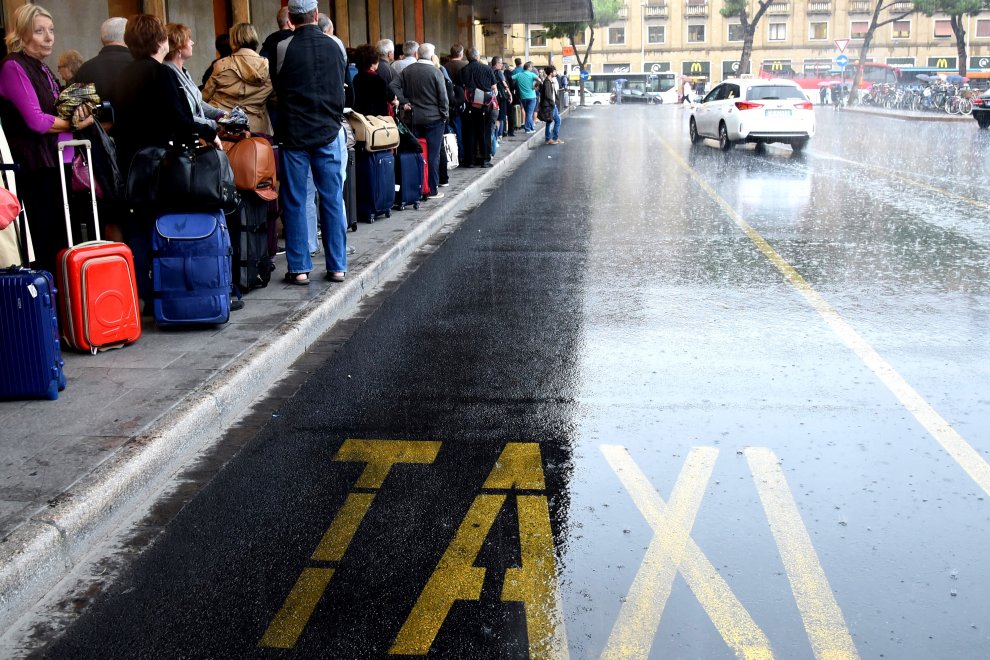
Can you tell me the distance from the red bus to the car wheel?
1641 inches

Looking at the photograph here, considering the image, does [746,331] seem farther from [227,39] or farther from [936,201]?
[936,201]

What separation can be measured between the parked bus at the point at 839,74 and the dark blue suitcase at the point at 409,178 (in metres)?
49.4

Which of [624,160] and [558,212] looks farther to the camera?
[624,160]

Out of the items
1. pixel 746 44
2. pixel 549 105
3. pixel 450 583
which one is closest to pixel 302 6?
pixel 450 583

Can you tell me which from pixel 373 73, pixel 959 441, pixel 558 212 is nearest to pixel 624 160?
pixel 558 212

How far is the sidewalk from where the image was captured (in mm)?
3707

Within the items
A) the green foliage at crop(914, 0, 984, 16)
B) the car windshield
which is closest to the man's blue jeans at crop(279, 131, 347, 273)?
the car windshield

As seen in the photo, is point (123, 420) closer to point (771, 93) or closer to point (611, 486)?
point (611, 486)

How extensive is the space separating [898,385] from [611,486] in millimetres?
2096

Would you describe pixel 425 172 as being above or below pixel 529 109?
below

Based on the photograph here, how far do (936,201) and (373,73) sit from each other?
278 inches

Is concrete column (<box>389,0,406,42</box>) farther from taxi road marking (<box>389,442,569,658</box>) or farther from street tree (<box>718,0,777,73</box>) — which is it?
street tree (<box>718,0,777,73</box>)

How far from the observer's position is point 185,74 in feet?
22.5

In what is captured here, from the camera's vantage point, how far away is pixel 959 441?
4.85m
